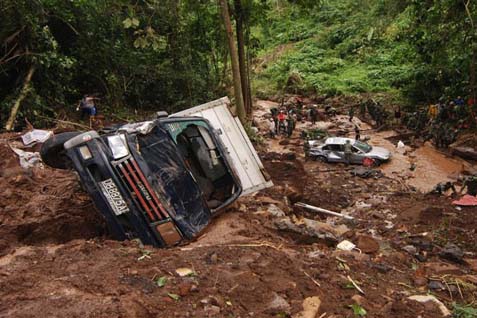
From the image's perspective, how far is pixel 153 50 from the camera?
59.5ft

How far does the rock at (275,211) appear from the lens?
8031 mm

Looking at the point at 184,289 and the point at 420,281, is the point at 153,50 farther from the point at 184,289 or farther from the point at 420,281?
the point at 184,289

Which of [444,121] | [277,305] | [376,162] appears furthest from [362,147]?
[277,305]

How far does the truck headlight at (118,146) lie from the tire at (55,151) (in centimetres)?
112

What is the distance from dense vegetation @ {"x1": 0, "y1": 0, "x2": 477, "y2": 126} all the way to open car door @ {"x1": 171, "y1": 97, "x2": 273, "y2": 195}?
148 inches

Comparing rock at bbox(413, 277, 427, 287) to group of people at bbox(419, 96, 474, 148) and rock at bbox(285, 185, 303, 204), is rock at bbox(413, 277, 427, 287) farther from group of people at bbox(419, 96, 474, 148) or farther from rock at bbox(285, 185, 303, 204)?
group of people at bbox(419, 96, 474, 148)

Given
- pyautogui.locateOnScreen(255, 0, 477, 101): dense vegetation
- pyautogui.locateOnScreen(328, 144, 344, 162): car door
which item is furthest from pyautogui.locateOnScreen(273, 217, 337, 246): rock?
pyautogui.locateOnScreen(328, 144, 344, 162): car door

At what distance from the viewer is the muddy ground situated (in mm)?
3719

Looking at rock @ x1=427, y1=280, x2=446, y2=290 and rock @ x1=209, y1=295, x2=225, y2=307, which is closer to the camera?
rock @ x1=209, y1=295, x2=225, y2=307

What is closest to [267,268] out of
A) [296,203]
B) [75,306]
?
[75,306]

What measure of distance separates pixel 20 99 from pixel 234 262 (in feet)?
34.5

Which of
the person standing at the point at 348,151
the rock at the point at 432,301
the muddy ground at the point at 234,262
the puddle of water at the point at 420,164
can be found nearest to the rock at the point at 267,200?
the muddy ground at the point at 234,262

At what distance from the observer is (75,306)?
3389mm

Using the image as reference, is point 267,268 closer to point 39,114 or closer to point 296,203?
point 296,203
